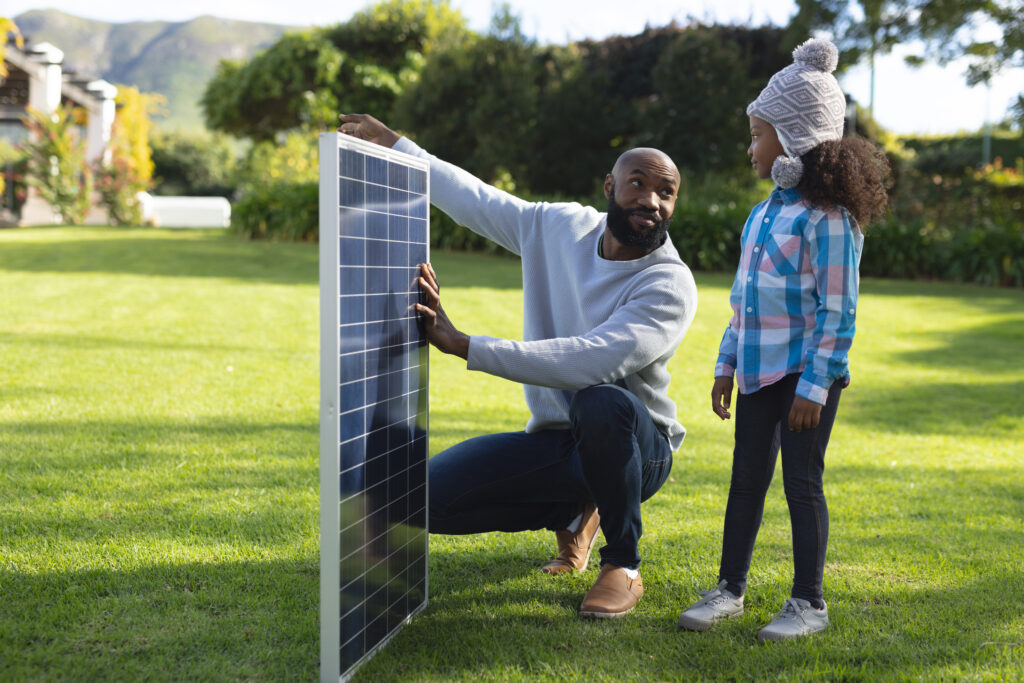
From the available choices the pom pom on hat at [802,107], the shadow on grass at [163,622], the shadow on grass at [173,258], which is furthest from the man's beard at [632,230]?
the shadow on grass at [173,258]

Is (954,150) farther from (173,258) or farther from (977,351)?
(173,258)

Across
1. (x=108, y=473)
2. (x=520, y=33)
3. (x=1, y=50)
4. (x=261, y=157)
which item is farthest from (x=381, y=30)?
(x=108, y=473)

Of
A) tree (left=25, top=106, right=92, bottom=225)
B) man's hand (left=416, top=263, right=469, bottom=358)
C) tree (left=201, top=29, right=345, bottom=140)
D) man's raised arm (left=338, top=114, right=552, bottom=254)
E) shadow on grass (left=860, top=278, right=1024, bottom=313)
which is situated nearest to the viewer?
man's hand (left=416, top=263, right=469, bottom=358)

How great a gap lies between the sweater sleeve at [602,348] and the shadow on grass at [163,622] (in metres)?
0.89

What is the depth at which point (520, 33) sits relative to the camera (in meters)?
16.6

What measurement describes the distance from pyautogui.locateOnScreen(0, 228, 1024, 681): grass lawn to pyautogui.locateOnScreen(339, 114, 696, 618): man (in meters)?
0.23

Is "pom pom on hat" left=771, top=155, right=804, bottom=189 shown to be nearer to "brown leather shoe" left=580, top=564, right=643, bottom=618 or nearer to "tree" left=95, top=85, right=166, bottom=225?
"brown leather shoe" left=580, top=564, right=643, bottom=618

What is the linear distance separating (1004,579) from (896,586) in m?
0.40

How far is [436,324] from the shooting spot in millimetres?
2387

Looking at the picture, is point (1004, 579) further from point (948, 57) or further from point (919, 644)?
point (948, 57)

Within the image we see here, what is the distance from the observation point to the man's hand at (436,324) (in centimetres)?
236

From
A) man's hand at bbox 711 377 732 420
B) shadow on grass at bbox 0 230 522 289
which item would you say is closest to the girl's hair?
man's hand at bbox 711 377 732 420

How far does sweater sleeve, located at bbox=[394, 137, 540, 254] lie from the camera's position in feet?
9.11

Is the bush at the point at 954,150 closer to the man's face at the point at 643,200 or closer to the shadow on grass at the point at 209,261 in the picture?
the shadow on grass at the point at 209,261
